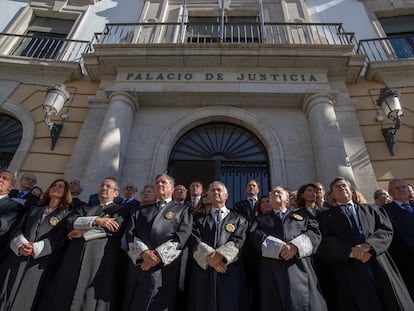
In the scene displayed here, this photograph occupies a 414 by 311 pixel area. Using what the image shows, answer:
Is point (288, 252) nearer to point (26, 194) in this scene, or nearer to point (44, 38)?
point (26, 194)

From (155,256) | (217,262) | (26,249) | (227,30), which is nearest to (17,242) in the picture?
(26,249)

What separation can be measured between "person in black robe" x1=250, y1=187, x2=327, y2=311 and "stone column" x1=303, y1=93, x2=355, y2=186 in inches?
119

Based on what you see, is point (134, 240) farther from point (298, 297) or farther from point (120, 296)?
point (298, 297)

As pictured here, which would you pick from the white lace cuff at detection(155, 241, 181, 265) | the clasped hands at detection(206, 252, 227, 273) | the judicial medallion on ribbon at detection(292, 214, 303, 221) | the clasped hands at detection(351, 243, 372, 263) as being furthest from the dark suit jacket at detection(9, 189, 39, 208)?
the clasped hands at detection(351, 243, 372, 263)

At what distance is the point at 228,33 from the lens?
10.1 m

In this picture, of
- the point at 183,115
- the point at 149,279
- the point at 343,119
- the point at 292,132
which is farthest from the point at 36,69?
the point at 343,119

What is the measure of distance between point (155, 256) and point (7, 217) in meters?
1.95

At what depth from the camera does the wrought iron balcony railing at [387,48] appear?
816 cm

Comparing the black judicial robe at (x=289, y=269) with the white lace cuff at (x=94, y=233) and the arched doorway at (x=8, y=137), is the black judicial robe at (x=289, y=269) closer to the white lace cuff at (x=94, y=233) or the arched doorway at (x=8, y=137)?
the white lace cuff at (x=94, y=233)

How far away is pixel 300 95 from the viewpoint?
6793 millimetres

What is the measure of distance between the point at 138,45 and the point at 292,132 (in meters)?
4.58

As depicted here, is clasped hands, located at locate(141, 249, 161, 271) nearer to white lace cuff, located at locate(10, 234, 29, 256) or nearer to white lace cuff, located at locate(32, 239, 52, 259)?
white lace cuff, located at locate(32, 239, 52, 259)

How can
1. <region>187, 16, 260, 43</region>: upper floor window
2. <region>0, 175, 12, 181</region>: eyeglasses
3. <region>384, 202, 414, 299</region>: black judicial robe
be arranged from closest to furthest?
<region>384, 202, 414, 299</region>: black judicial robe, <region>0, 175, 12, 181</region>: eyeglasses, <region>187, 16, 260, 43</region>: upper floor window

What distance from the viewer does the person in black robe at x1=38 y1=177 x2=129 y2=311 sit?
8.32 feet
